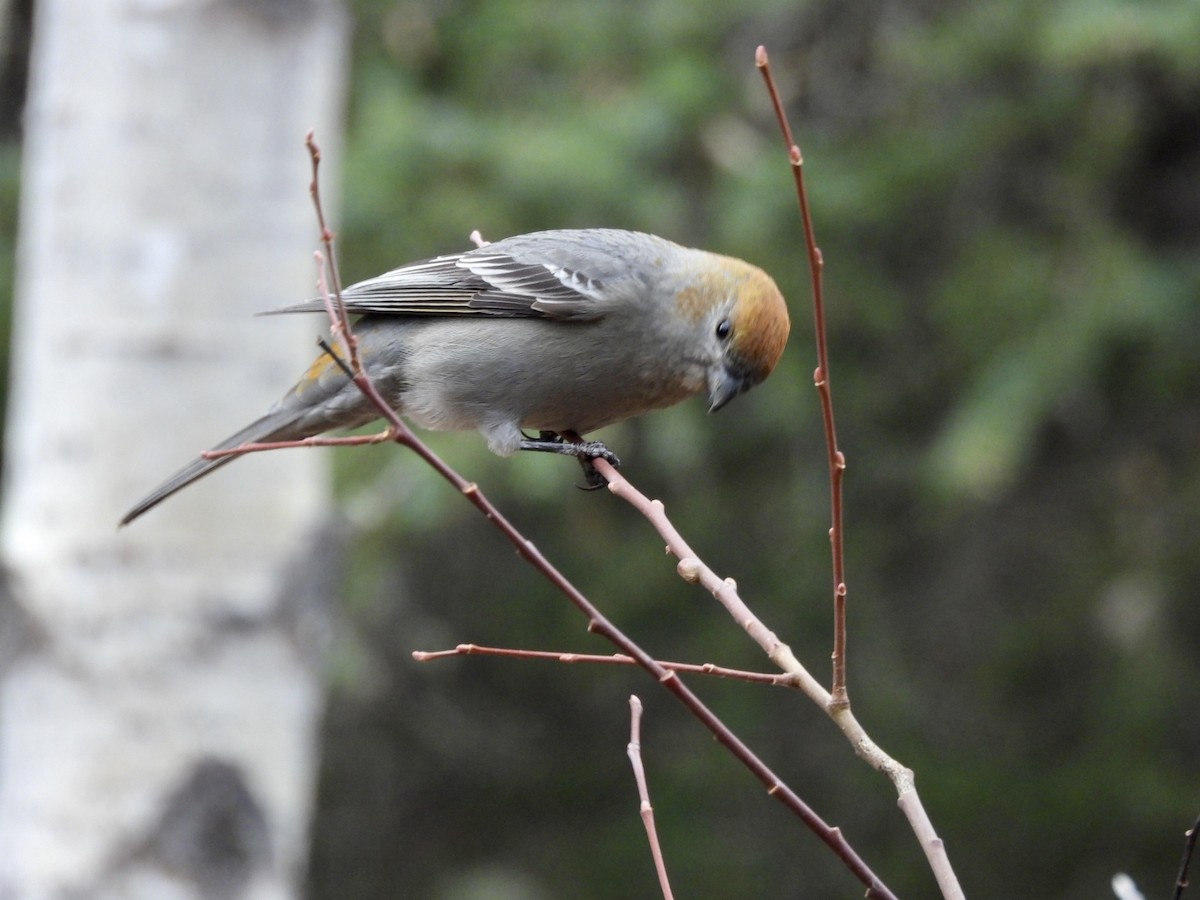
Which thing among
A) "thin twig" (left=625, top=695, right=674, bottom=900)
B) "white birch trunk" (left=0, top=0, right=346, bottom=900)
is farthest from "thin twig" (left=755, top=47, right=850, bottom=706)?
"white birch trunk" (left=0, top=0, right=346, bottom=900)

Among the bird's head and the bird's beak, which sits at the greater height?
the bird's head

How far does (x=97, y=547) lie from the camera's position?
3.93 metres

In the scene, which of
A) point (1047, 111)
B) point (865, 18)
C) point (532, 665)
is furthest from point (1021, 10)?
point (532, 665)

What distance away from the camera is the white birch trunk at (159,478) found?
12.7ft

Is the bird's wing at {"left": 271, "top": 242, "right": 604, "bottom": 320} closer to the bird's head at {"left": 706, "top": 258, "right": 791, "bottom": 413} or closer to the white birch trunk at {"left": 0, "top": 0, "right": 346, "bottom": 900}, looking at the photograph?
the bird's head at {"left": 706, "top": 258, "right": 791, "bottom": 413}

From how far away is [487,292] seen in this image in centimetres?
356

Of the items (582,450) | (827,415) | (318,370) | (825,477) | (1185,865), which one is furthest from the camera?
(825,477)

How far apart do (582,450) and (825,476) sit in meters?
3.80

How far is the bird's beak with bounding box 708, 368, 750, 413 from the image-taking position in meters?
3.26

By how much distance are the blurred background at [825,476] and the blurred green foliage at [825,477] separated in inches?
0.8

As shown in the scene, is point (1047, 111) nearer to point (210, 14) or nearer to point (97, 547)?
point (210, 14)

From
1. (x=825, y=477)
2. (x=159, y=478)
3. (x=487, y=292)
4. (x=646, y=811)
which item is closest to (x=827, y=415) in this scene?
(x=646, y=811)

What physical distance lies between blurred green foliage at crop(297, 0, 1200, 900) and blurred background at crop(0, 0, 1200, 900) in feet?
0.06

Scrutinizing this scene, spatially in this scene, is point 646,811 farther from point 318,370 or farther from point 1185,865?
point 318,370
